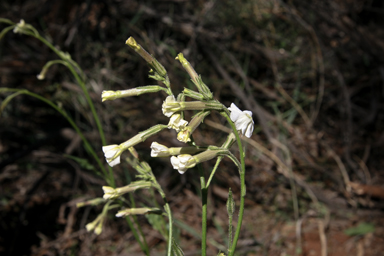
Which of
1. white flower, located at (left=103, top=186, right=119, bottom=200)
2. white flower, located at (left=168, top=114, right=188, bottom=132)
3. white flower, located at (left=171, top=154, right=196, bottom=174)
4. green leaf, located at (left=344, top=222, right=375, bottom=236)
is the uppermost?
white flower, located at (left=168, top=114, right=188, bottom=132)

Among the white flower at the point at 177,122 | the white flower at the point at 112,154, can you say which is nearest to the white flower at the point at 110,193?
the white flower at the point at 112,154

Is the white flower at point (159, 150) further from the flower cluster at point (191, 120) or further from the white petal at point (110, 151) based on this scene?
the white petal at point (110, 151)

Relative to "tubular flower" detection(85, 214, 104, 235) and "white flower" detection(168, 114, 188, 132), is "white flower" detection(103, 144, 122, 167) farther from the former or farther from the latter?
"tubular flower" detection(85, 214, 104, 235)

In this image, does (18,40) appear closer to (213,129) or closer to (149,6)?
(149,6)

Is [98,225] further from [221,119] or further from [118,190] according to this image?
[221,119]

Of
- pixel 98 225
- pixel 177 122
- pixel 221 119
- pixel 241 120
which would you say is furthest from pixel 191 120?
pixel 221 119

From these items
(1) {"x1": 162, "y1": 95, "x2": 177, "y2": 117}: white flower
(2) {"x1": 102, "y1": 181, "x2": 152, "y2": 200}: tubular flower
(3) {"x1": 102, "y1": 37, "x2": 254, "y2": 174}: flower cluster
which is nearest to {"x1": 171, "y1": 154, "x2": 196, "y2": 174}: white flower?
(3) {"x1": 102, "y1": 37, "x2": 254, "y2": 174}: flower cluster

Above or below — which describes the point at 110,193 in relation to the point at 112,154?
below

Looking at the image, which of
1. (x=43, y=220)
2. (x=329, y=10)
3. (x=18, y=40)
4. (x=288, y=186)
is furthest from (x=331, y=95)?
(x=18, y=40)
